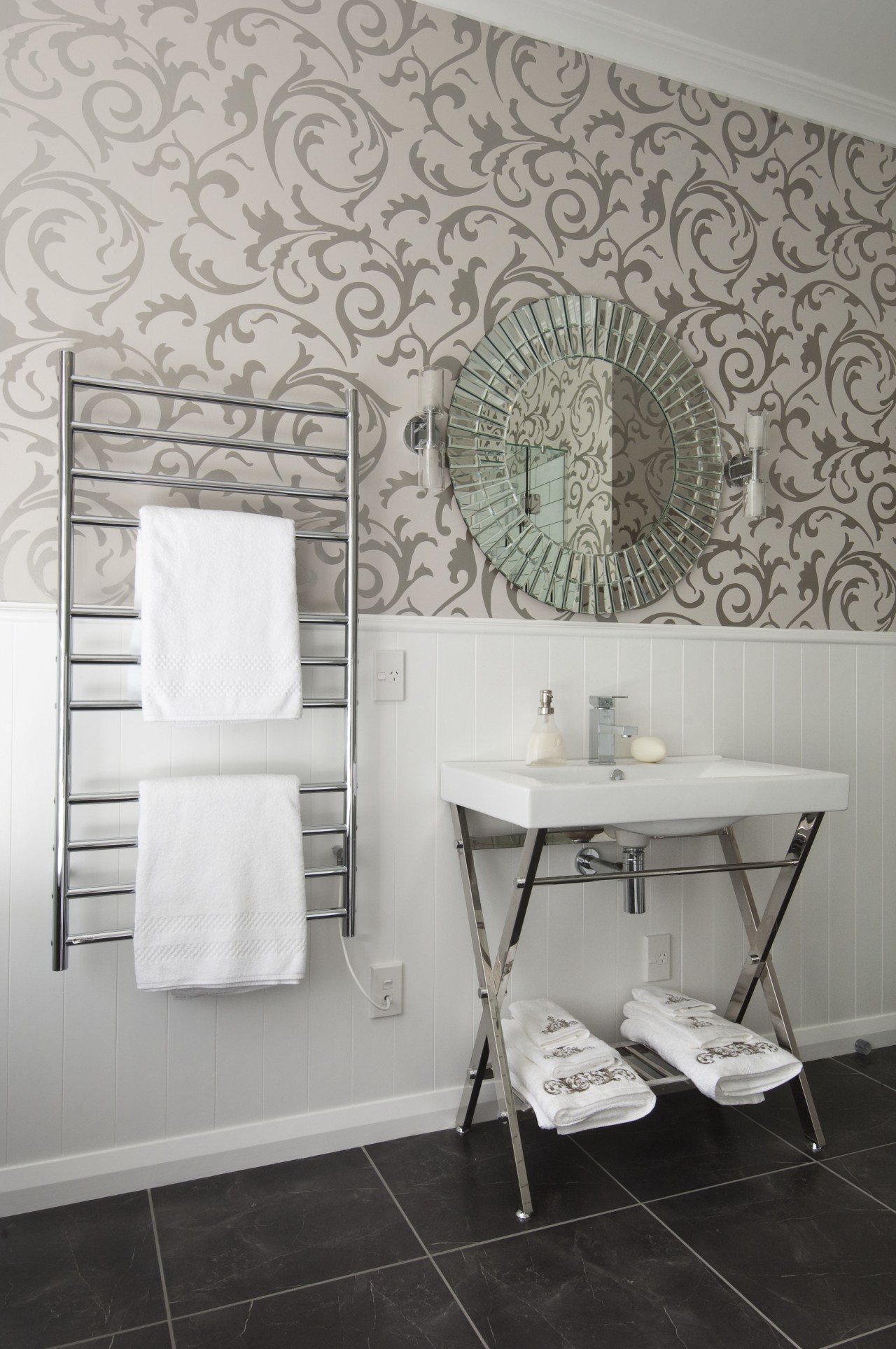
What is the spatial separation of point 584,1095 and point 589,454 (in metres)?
1.41

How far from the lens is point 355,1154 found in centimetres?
190

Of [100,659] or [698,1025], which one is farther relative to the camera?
[698,1025]

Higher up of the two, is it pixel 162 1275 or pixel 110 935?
pixel 110 935

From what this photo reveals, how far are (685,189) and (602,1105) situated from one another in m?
2.15

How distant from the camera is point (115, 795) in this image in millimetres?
1669

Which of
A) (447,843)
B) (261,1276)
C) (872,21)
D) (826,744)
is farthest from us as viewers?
(826,744)

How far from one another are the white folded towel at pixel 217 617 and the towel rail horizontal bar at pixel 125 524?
1.1 inches

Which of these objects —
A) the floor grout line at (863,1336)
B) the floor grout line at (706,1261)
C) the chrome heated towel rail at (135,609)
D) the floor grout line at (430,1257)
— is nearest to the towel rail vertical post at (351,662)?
the chrome heated towel rail at (135,609)

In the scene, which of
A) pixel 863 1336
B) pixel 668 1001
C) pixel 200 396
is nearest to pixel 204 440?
pixel 200 396

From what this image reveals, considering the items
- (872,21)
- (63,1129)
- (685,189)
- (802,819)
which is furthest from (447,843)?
(872,21)

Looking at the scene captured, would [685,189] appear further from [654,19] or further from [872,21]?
[872,21]

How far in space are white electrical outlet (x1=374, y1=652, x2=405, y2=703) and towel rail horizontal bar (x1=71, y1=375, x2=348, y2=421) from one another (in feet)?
1.67

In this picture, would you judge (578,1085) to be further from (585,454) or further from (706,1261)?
(585,454)

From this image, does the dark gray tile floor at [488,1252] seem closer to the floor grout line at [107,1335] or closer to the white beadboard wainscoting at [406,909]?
the floor grout line at [107,1335]
